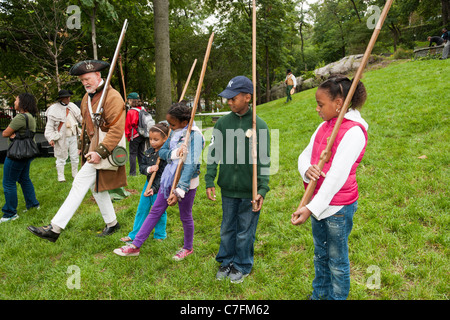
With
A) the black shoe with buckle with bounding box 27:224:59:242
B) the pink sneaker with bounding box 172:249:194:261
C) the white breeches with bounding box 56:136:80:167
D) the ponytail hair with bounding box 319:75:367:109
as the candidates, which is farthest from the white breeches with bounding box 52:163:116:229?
the white breeches with bounding box 56:136:80:167

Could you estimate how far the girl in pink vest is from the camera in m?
2.09

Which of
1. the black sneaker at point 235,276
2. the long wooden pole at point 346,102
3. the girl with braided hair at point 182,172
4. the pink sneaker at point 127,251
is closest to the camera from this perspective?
the long wooden pole at point 346,102

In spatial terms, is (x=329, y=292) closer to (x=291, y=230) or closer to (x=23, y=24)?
(x=291, y=230)

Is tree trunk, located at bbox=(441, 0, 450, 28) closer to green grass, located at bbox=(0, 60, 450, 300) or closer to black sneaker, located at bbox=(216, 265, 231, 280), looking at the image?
green grass, located at bbox=(0, 60, 450, 300)

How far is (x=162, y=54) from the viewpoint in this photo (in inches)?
258

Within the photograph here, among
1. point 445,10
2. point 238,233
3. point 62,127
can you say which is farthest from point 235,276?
point 445,10

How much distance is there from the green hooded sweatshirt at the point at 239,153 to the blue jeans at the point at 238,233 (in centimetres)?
13

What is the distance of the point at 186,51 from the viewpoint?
24.2 m

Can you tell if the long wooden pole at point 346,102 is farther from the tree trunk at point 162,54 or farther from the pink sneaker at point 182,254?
the tree trunk at point 162,54

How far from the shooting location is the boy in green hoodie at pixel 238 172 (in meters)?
2.92

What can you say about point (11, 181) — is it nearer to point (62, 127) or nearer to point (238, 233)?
point (62, 127)

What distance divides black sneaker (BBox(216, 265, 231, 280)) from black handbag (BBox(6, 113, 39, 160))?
3.85 m

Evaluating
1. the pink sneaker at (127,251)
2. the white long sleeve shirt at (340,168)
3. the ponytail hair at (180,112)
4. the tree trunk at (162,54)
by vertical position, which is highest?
the tree trunk at (162,54)

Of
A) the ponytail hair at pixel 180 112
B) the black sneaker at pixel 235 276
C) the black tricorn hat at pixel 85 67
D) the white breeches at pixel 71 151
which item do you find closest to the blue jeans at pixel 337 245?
the black sneaker at pixel 235 276
